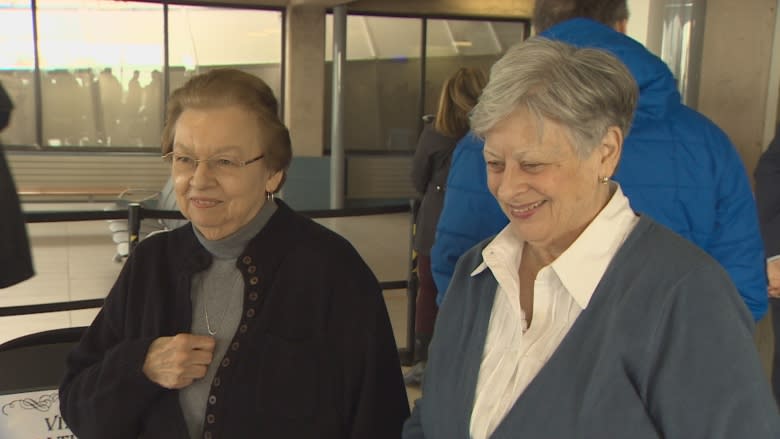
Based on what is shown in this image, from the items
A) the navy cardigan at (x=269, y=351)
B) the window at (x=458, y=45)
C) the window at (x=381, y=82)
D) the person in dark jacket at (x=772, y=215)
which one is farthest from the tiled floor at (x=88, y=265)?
the window at (x=458, y=45)

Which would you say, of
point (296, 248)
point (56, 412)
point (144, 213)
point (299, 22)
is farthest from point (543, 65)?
point (299, 22)

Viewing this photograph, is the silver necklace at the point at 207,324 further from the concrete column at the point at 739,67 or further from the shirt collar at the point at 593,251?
the concrete column at the point at 739,67

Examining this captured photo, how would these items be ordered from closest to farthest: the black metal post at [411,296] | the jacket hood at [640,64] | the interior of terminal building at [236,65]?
1. the jacket hood at [640,64]
2. the black metal post at [411,296]
3. the interior of terminal building at [236,65]

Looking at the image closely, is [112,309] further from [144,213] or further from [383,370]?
[144,213]

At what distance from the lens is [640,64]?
190 cm

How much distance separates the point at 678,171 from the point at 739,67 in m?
1.61

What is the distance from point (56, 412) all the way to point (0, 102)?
1.58m

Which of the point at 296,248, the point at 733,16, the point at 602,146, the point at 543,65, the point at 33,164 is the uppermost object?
the point at 733,16

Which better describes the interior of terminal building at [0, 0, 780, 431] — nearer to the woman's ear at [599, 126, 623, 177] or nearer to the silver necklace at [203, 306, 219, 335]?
the silver necklace at [203, 306, 219, 335]

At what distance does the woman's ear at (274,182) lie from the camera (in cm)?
193

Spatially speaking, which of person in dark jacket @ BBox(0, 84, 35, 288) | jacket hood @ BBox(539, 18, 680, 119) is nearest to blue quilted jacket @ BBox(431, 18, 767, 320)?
jacket hood @ BBox(539, 18, 680, 119)

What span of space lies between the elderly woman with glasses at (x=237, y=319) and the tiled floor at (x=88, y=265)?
2.29 meters

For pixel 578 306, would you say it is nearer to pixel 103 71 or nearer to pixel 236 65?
pixel 236 65

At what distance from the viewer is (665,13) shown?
326cm
